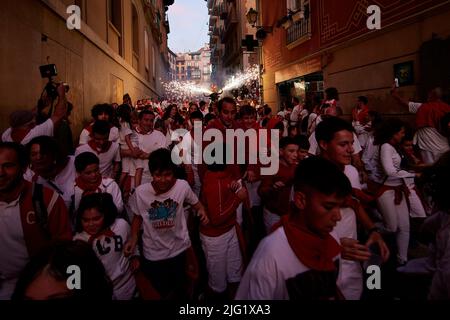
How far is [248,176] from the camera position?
14.5 ft

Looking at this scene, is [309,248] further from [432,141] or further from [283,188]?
[432,141]

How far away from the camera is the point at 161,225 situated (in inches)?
126

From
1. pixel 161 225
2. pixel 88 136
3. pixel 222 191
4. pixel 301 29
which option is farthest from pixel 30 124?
pixel 301 29

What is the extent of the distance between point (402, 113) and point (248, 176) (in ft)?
19.3

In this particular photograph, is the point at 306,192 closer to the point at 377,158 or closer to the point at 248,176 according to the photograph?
the point at 248,176

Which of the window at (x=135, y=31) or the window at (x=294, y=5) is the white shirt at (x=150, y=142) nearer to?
the window at (x=294, y=5)

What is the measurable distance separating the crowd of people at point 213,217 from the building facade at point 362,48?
2.60m

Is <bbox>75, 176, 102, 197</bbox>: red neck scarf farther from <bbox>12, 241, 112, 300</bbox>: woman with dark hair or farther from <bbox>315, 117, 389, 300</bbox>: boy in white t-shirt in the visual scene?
<bbox>315, 117, 389, 300</bbox>: boy in white t-shirt

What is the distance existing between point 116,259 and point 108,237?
7.8 inches

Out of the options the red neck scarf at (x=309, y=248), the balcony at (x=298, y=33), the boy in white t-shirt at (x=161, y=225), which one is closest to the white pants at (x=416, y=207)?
the boy in white t-shirt at (x=161, y=225)

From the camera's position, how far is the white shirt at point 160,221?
3.21 meters

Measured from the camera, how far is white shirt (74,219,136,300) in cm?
281

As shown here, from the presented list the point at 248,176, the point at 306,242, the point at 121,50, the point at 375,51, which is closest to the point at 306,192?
the point at 306,242

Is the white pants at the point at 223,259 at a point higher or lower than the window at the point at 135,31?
lower
